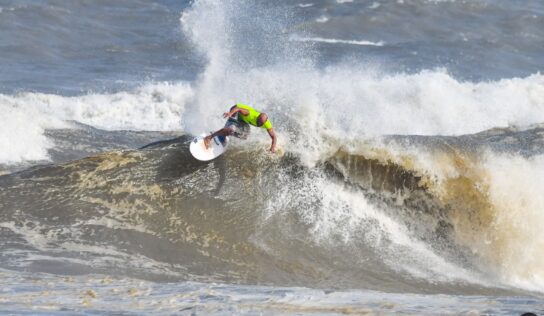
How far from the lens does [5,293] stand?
7836 millimetres

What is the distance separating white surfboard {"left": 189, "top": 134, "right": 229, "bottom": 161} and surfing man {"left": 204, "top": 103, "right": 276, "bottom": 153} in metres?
0.07

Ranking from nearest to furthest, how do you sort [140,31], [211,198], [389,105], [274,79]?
[211,198]
[274,79]
[389,105]
[140,31]

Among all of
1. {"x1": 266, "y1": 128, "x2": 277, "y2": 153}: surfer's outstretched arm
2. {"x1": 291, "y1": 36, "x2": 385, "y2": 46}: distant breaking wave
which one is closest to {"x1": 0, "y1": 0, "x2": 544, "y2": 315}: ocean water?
{"x1": 266, "y1": 128, "x2": 277, "y2": 153}: surfer's outstretched arm

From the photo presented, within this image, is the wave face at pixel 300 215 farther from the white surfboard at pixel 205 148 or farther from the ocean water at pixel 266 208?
the white surfboard at pixel 205 148

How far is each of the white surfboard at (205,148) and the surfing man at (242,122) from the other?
0.07 m

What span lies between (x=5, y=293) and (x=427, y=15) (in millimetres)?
26043

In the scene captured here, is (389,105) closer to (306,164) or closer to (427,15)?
(306,164)

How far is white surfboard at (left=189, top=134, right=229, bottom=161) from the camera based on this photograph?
11812mm

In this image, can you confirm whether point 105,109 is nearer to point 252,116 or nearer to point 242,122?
point 242,122

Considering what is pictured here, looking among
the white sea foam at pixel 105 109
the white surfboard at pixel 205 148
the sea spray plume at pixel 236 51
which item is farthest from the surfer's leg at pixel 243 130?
the white sea foam at pixel 105 109

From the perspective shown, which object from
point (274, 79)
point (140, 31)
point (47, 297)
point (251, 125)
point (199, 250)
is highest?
point (140, 31)

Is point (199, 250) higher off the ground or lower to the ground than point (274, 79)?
lower

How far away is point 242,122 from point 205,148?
2.18ft

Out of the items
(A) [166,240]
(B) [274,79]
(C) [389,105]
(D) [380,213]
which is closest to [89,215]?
(A) [166,240]
